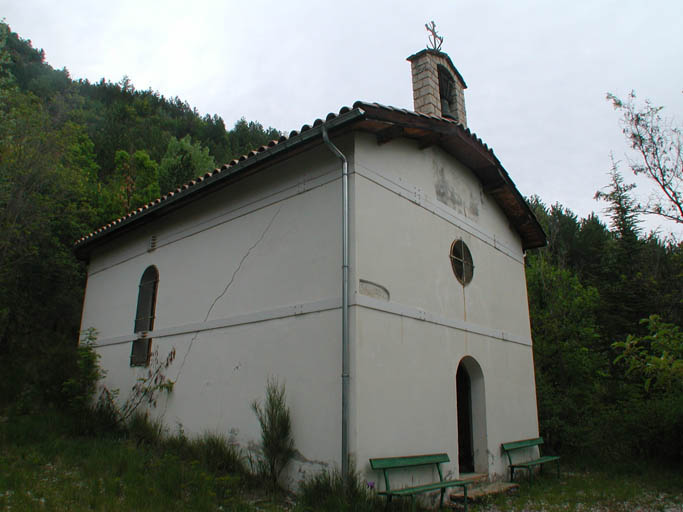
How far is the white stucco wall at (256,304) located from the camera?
650 cm

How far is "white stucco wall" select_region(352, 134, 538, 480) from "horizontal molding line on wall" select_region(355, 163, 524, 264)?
20 mm

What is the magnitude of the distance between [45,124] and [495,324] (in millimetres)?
Answer: 12436

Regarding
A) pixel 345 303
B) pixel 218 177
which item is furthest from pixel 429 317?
pixel 218 177

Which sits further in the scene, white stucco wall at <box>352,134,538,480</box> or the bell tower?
the bell tower

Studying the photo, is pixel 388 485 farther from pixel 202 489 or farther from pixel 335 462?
pixel 202 489

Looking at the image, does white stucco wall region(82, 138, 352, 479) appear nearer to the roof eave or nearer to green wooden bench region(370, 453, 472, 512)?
the roof eave

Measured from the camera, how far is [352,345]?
613cm

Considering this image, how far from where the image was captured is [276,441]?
6.46 m

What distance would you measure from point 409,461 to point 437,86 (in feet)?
22.4

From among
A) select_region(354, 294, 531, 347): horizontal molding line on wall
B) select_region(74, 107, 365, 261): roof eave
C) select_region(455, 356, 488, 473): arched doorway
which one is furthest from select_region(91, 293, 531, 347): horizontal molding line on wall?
select_region(74, 107, 365, 261): roof eave

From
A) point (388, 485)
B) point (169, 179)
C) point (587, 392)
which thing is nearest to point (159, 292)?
point (388, 485)

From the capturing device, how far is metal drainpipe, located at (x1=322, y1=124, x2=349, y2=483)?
5.79m

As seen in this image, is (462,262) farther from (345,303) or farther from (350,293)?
(345,303)

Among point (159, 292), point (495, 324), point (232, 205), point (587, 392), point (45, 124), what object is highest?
point (45, 124)
